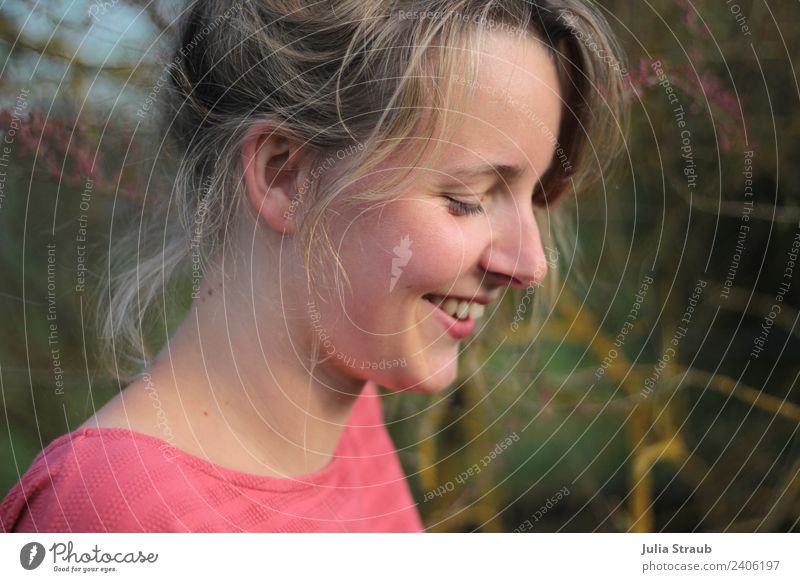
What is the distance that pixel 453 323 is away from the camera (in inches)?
27.5

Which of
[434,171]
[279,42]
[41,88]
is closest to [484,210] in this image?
[434,171]

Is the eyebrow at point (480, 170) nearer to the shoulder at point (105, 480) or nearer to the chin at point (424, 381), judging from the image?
the chin at point (424, 381)

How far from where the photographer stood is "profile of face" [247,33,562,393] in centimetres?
62

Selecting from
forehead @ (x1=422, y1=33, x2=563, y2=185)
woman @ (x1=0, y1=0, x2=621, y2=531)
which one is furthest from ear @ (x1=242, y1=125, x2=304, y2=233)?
forehead @ (x1=422, y1=33, x2=563, y2=185)

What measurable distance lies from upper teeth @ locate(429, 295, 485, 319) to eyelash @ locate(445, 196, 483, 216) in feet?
0.25

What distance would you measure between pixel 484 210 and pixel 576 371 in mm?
373

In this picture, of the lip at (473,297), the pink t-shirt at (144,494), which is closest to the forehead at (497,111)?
the lip at (473,297)

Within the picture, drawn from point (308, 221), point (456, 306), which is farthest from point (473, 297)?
point (308, 221)

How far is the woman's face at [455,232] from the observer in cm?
62

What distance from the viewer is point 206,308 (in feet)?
2.15

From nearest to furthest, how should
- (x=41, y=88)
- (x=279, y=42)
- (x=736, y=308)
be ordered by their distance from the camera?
(x=279, y=42) → (x=41, y=88) → (x=736, y=308)

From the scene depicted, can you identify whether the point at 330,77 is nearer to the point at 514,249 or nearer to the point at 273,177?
the point at 273,177

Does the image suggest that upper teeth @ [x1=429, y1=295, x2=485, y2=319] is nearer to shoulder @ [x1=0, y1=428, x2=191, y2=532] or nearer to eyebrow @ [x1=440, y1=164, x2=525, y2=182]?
eyebrow @ [x1=440, y1=164, x2=525, y2=182]
